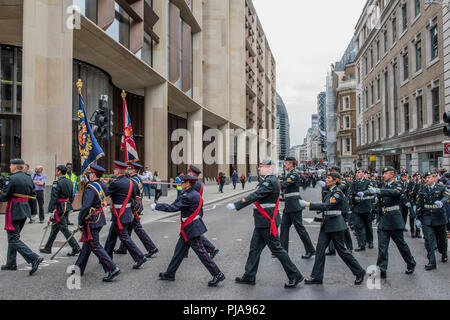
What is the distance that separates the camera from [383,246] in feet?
20.1

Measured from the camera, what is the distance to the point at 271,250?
220 inches

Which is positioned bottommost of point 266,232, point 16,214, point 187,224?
point 266,232

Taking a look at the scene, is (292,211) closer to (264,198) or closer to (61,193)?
(264,198)

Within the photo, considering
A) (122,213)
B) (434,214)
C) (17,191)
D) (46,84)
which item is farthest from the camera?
(46,84)

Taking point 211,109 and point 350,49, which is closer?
point 211,109

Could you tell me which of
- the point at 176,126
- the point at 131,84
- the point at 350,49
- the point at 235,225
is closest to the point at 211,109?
the point at 176,126

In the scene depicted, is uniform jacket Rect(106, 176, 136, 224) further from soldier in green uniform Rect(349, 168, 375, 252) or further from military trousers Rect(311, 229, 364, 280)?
soldier in green uniform Rect(349, 168, 375, 252)

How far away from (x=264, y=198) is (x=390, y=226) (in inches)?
92.0

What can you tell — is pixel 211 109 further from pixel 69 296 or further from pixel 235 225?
pixel 69 296

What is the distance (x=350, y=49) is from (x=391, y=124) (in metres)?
57.9

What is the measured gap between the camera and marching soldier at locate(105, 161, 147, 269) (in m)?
6.51

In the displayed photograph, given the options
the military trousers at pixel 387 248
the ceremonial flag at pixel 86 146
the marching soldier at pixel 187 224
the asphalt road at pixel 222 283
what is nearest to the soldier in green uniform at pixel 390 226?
the military trousers at pixel 387 248

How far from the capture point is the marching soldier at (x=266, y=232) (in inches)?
216

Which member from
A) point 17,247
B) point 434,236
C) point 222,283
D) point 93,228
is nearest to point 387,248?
point 434,236
